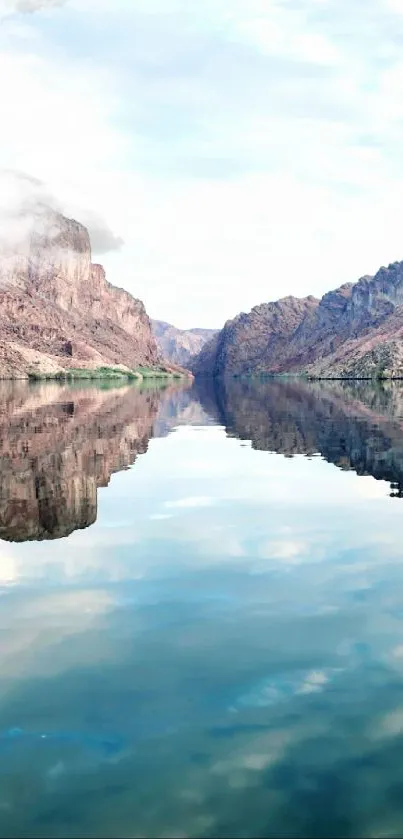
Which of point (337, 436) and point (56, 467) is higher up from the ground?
point (337, 436)

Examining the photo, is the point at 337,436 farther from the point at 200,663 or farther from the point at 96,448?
the point at 200,663

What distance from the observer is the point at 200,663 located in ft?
38.5

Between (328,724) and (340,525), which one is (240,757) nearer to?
(328,724)

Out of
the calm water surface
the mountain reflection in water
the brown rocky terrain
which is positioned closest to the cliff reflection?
the mountain reflection in water

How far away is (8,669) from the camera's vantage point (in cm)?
1144

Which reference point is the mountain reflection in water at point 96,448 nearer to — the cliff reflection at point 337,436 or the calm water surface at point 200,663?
the cliff reflection at point 337,436

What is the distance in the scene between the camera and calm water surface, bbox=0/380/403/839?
792 cm

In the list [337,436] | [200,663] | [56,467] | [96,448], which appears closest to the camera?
[200,663]

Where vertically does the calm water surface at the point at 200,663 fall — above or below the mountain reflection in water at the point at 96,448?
below

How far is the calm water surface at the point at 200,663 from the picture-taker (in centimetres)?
792

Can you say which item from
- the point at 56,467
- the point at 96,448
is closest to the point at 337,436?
the point at 96,448

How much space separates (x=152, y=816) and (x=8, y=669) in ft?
15.1

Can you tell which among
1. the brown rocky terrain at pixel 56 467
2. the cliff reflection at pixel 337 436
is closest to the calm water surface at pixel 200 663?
the brown rocky terrain at pixel 56 467

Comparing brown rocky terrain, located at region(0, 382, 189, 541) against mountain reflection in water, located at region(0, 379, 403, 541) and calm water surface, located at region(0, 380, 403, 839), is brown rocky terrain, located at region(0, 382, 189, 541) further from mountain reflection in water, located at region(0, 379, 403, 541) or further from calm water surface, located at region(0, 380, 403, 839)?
calm water surface, located at region(0, 380, 403, 839)
